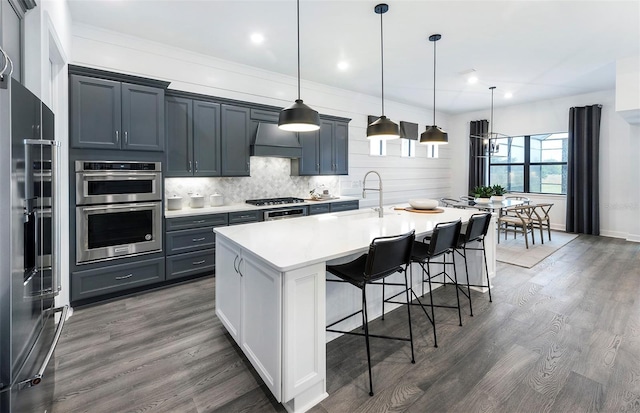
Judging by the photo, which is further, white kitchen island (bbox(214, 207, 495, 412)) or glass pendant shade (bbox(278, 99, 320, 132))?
glass pendant shade (bbox(278, 99, 320, 132))

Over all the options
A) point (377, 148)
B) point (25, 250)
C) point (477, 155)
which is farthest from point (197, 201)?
point (477, 155)

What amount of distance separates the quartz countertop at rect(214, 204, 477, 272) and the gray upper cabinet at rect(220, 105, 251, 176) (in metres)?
1.80

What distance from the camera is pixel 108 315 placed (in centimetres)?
292

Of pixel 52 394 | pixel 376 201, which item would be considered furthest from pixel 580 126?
pixel 52 394

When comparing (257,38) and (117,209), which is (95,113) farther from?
(257,38)

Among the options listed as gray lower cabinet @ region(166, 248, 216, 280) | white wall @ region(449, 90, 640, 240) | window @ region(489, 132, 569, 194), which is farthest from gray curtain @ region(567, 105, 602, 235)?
gray lower cabinet @ region(166, 248, 216, 280)

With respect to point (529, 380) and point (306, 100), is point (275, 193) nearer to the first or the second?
point (306, 100)

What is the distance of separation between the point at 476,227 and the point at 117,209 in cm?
364

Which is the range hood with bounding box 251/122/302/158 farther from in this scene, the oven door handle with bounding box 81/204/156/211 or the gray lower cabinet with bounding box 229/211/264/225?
the oven door handle with bounding box 81/204/156/211

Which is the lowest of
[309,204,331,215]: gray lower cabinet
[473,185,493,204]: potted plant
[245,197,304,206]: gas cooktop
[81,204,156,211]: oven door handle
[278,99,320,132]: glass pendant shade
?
[309,204,331,215]: gray lower cabinet

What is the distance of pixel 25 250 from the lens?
4.36ft

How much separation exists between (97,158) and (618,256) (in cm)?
726

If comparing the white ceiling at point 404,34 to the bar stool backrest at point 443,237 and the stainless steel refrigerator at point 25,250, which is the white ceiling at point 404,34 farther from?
the stainless steel refrigerator at point 25,250

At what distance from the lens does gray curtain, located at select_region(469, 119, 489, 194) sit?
25.8 feet
